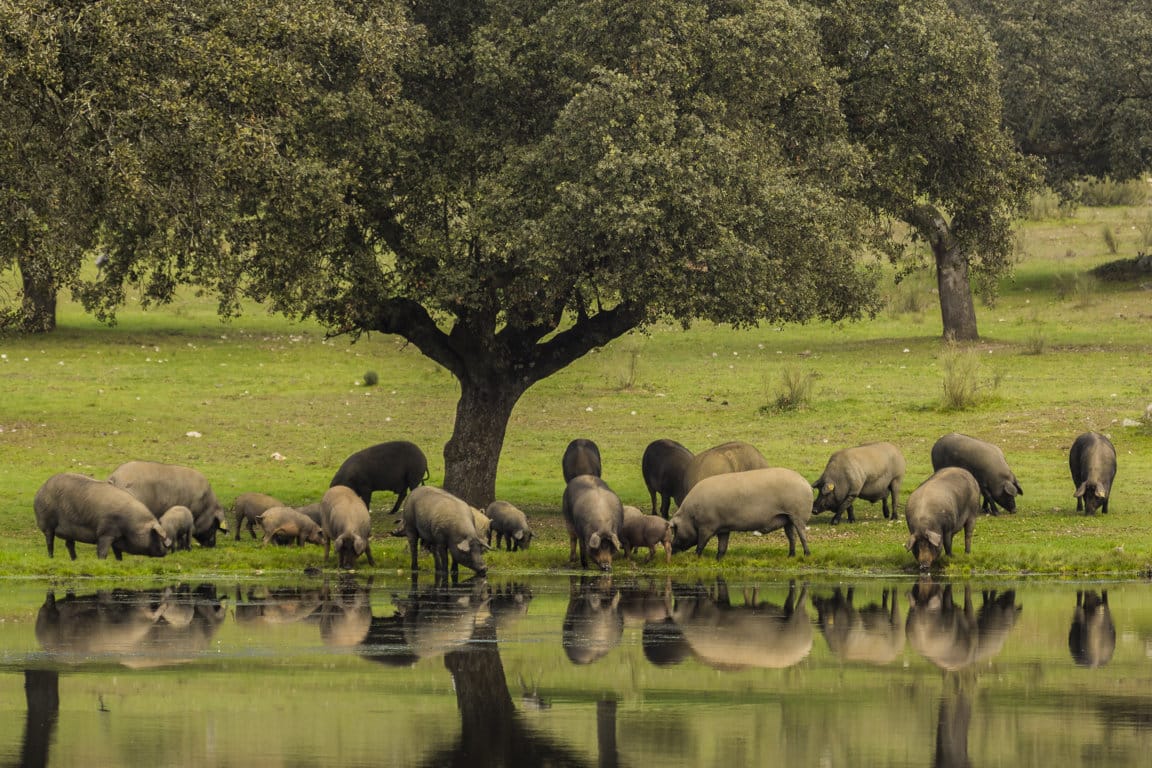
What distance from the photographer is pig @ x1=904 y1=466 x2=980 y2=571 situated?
23.8 m

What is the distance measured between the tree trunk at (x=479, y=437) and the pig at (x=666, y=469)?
2.45 metres

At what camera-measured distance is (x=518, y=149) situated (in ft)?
84.1

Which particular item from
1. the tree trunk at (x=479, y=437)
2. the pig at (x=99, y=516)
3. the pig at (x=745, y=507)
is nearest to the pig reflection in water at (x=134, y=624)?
the pig at (x=99, y=516)

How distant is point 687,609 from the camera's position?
2044cm

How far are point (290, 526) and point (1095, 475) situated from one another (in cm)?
1236

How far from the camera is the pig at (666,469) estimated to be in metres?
29.1

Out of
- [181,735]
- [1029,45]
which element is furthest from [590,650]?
[1029,45]

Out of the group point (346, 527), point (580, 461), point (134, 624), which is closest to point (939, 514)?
point (580, 461)

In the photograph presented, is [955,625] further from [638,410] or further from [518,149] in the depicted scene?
[638,410]

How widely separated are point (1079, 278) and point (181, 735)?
48.3 metres

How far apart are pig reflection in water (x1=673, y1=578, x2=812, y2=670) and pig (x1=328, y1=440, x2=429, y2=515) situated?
29.6 feet

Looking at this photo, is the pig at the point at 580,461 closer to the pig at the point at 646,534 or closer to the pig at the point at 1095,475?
the pig at the point at 646,534

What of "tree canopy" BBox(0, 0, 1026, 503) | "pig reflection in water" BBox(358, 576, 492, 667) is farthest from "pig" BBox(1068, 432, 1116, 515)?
"pig reflection in water" BBox(358, 576, 492, 667)

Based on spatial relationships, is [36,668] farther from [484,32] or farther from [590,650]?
[484,32]
